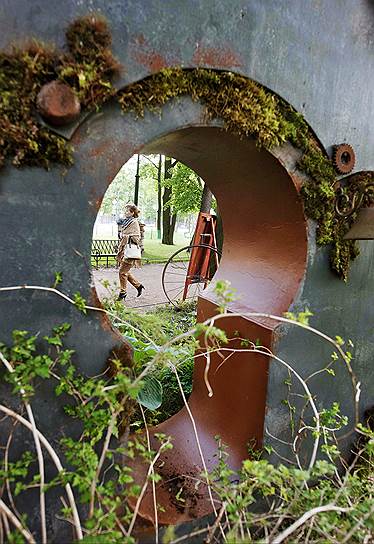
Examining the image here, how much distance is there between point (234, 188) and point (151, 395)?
60.7 inches

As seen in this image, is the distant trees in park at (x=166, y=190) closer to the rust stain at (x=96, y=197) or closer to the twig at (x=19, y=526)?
the rust stain at (x=96, y=197)

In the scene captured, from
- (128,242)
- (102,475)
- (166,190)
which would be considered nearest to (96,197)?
(102,475)

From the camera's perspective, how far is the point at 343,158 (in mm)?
2414

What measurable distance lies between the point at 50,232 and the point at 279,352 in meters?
1.48

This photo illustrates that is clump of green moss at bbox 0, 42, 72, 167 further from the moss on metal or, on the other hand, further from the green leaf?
the green leaf

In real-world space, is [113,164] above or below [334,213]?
above

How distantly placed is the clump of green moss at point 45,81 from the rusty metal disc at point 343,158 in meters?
1.42

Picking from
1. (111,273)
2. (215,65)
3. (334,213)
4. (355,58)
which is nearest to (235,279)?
(334,213)

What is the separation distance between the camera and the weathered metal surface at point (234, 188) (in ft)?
5.32

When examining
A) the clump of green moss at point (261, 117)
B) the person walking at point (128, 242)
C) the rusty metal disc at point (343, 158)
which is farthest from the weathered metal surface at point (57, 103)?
the person walking at point (128, 242)

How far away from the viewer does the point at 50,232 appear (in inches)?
64.7

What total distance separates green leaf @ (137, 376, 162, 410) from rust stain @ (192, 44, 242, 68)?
1.97m

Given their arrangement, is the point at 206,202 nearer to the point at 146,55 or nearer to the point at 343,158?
the point at 343,158

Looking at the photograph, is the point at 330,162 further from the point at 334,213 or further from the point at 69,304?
the point at 69,304
